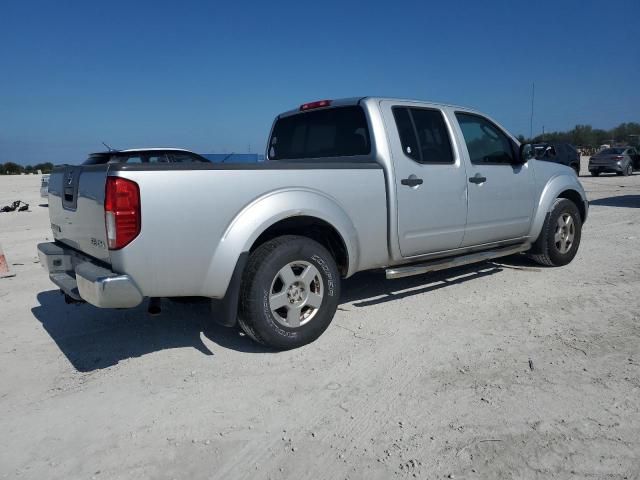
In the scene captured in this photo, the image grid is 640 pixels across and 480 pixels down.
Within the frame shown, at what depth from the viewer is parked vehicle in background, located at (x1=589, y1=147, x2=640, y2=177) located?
25.0 m

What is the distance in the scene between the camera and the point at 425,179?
182 inches

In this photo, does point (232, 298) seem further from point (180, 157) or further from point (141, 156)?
point (180, 157)

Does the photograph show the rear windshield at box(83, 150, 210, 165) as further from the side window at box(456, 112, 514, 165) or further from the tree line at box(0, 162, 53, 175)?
the tree line at box(0, 162, 53, 175)

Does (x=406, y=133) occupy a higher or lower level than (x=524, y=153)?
higher

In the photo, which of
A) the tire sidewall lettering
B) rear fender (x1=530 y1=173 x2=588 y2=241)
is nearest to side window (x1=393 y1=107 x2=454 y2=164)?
the tire sidewall lettering

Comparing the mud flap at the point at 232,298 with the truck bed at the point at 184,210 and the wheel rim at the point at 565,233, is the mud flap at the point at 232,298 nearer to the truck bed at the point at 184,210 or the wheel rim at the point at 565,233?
the truck bed at the point at 184,210

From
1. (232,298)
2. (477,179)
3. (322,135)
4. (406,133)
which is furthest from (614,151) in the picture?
(232,298)

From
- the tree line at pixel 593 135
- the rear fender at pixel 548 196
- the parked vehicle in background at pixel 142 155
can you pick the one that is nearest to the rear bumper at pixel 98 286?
the rear fender at pixel 548 196

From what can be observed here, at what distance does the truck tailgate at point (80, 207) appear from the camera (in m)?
3.23

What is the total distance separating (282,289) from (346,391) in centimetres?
91

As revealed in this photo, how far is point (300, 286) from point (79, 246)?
1631 millimetres

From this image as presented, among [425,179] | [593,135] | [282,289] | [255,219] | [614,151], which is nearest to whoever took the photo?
[255,219]

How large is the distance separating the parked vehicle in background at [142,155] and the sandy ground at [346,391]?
16.2 ft

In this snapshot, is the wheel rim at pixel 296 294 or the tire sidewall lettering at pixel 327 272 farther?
the tire sidewall lettering at pixel 327 272
